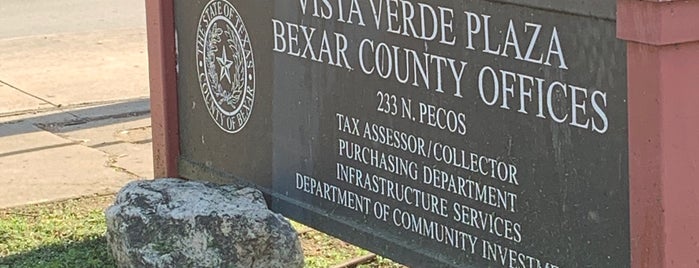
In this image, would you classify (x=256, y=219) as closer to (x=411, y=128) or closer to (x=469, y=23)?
(x=411, y=128)

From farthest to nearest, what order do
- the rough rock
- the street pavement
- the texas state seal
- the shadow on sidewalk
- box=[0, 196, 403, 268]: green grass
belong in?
the shadow on sidewalk, the street pavement, box=[0, 196, 403, 268]: green grass, the texas state seal, the rough rock

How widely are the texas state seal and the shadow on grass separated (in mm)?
746

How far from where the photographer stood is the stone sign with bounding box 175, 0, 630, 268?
3.43 m

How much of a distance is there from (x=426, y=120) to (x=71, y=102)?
4358 mm

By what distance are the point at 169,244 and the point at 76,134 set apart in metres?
2.76

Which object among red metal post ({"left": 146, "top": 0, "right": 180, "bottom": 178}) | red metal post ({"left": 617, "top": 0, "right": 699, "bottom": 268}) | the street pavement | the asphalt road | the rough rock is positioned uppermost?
red metal post ({"left": 617, "top": 0, "right": 699, "bottom": 268})

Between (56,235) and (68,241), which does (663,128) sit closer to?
(68,241)

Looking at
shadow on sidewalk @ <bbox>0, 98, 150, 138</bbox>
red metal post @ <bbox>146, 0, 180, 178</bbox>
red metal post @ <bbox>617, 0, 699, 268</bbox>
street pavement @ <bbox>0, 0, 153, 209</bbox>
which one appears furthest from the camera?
shadow on sidewalk @ <bbox>0, 98, 150, 138</bbox>

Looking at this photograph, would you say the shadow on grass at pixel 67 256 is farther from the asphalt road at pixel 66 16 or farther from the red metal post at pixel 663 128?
the asphalt road at pixel 66 16

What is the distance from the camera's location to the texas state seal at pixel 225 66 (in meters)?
4.83

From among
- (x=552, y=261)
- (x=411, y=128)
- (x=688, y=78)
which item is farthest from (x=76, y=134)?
(x=688, y=78)

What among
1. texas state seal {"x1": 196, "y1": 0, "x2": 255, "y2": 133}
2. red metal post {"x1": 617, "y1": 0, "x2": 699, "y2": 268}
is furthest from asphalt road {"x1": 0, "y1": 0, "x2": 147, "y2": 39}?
red metal post {"x1": 617, "y1": 0, "x2": 699, "y2": 268}

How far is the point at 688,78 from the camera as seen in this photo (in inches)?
124

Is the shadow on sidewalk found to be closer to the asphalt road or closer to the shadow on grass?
the shadow on grass
